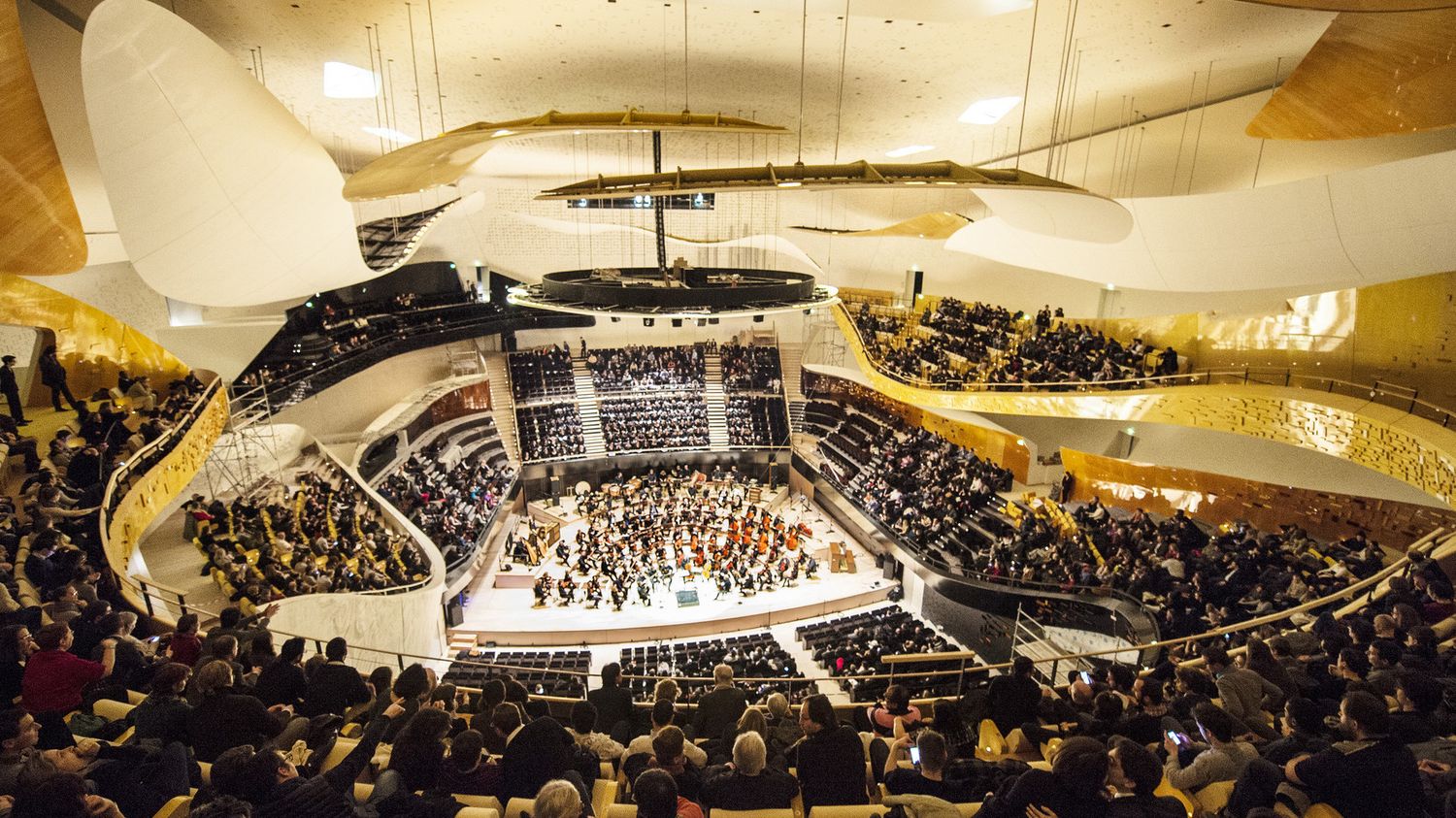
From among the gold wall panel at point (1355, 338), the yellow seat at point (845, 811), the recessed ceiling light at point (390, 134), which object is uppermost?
the recessed ceiling light at point (390, 134)

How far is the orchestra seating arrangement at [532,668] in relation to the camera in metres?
9.29

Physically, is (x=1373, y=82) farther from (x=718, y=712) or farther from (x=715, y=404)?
(x=715, y=404)

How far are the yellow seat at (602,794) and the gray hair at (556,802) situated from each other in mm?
985

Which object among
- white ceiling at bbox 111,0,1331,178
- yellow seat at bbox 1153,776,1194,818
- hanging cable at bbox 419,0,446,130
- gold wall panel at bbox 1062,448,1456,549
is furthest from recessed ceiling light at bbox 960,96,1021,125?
yellow seat at bbox 1153,776,1194,818

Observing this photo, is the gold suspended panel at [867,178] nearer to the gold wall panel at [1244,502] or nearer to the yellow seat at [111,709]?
the yellow seat at [111,709]

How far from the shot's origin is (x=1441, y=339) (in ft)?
28.9

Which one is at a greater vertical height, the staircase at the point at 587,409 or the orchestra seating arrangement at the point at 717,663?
the staircase at the point at 587,409

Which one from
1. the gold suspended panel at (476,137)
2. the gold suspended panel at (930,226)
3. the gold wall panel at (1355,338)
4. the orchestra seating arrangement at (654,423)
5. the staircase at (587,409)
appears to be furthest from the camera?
the orchestra seating arrangement at (654,423)

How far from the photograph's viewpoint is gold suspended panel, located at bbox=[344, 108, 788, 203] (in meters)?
5.96

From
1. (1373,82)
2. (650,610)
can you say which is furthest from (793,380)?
(1373,82)

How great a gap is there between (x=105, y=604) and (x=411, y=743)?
3085mm

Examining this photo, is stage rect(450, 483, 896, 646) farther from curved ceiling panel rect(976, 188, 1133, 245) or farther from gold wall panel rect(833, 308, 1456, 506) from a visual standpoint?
curved ceiling panel rect(976, 188, 1133, 245)

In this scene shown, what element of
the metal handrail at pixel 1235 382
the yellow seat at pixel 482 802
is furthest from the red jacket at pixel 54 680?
the metal handrail at pixel 1235 382

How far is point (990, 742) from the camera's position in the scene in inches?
161
